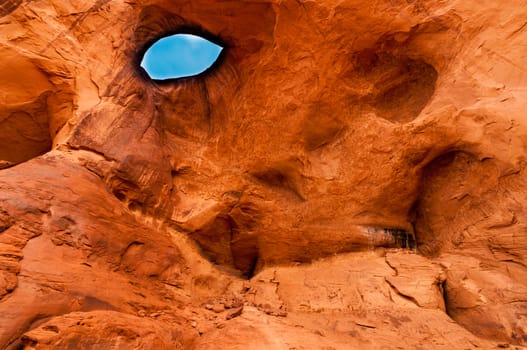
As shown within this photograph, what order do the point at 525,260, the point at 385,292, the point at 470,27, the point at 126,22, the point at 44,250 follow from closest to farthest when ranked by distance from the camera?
the point at 44,250, the point at 525,260, the point at 385,292, the point at 470,27, the point at 126,22

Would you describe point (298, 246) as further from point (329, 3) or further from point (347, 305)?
point (329, 3)

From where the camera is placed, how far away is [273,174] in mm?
6297

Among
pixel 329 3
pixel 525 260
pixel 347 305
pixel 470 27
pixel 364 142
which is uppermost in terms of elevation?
pixel 329 3

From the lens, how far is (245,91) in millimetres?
6277

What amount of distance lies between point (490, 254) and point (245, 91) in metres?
4.46

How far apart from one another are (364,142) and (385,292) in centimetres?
230

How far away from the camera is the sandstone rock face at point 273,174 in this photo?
3.93 m

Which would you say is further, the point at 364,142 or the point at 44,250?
the point at 364,142

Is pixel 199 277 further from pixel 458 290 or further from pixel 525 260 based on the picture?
pixel 525 260

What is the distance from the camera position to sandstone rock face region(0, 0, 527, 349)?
12.9ft

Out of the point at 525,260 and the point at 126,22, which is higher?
the point at 126,22

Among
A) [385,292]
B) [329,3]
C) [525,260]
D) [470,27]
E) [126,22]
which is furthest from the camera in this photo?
[126,22]

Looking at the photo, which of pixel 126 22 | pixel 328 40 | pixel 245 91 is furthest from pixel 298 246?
pixel 126 22

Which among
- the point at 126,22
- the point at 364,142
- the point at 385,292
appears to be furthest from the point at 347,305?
the point at 126,22
